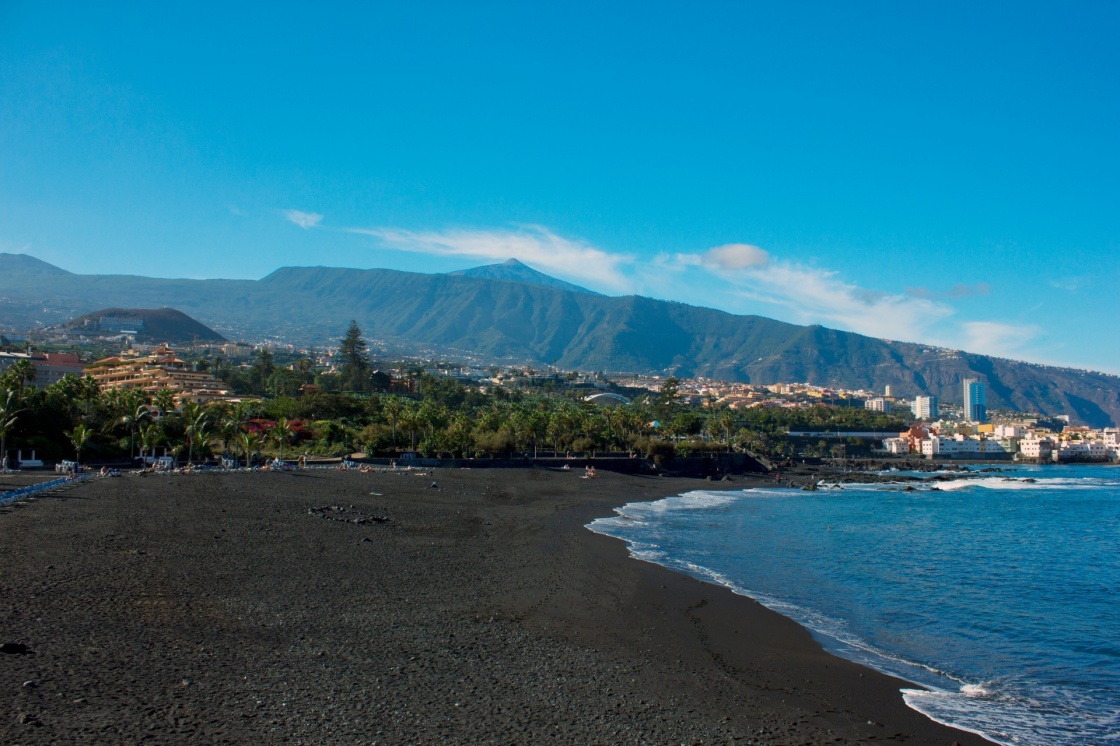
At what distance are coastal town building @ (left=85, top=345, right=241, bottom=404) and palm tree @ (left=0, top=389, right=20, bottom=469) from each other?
118ft

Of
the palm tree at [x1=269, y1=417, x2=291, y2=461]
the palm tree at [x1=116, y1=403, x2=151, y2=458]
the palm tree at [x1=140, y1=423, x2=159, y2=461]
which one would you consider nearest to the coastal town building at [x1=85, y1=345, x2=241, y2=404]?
the palm tree at [x1=116, y1=403, x2=151, y2=458]

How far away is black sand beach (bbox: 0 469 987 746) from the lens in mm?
7832

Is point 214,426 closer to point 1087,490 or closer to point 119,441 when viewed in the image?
point 119,441

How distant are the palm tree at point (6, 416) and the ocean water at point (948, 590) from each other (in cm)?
2789

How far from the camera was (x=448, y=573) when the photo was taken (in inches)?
649

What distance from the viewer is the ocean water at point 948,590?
35.2 feet

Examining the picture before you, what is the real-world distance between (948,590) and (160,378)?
281ft

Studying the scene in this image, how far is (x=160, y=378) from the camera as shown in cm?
8456

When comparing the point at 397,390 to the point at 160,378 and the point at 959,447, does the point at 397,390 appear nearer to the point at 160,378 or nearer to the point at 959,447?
the point at 160,378

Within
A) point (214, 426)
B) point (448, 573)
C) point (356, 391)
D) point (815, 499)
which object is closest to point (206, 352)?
point (356, 391)

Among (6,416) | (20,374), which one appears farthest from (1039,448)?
(6,416)

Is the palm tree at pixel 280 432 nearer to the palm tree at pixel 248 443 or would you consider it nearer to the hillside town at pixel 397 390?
the palm tree at pixel 248 443

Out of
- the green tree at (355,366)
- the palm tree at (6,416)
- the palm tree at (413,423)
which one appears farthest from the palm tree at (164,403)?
the green tree at (355,366)

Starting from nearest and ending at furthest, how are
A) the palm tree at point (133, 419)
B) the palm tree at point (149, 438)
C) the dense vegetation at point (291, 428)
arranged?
the palm tree at point (149, 438) → the dense vegetation at point (291, 428) → the palm tree at point (133, 419)
